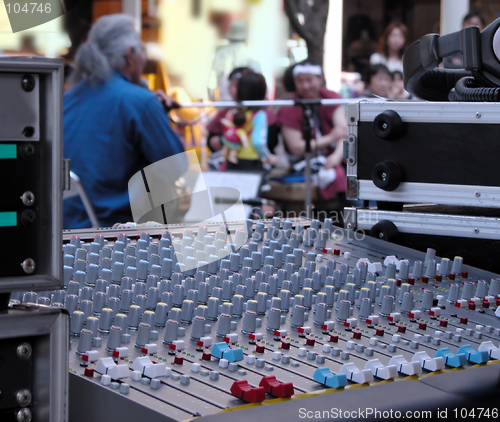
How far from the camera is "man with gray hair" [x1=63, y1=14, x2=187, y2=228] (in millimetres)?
3129

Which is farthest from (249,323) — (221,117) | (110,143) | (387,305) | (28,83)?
(221,117)

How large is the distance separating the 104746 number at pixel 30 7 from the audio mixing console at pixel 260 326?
1036 millimetres

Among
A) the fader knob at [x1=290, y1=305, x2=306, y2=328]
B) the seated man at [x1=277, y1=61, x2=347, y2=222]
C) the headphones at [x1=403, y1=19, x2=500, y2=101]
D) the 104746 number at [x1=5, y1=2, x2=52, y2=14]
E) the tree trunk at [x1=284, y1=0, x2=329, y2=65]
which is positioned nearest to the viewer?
the fader knob at [x1=290, y1=305, x2=306, y2=328]

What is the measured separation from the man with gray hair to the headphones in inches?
60.0

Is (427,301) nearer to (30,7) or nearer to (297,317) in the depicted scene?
(297,317)

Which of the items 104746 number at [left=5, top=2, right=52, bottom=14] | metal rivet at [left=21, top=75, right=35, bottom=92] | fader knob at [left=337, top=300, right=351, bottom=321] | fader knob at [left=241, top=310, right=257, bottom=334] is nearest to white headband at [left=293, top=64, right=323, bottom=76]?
104746 number at [left=5, top=2, right=52, bottom=14]

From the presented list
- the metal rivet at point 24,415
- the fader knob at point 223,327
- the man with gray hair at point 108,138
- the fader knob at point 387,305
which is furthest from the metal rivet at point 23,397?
the man with gray hair at point 108,138

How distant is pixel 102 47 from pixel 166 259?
2.29 metres

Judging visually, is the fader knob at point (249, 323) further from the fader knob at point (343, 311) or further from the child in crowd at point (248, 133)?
the child in crowd at point (248, 133)

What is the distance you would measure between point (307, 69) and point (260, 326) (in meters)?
4.42

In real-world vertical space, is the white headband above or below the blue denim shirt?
above

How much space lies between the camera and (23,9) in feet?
7.46

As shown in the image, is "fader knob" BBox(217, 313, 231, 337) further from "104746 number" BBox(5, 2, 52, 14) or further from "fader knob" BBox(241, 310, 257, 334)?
"104746 number" BBox(5, 2, 52, 14)

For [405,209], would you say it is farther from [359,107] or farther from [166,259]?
[166,259]
